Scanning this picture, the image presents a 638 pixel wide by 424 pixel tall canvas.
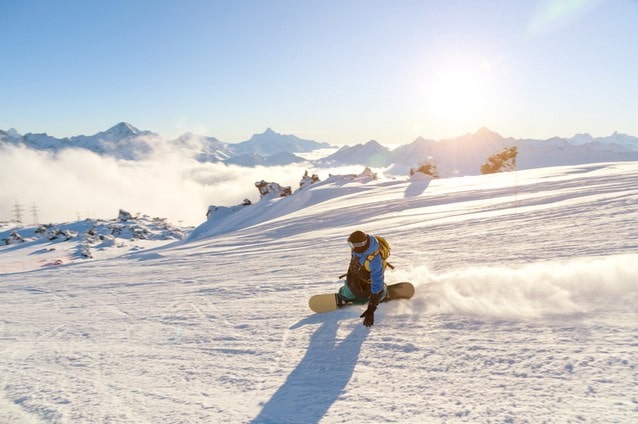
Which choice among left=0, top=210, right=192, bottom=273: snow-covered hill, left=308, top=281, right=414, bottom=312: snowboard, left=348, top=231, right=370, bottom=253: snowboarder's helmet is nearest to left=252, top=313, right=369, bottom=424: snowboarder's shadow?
left=308, top=281, right=414, bottom=312: snowboard

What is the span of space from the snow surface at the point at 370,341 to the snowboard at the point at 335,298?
0.72ft

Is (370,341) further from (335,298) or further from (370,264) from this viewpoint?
(335,298)

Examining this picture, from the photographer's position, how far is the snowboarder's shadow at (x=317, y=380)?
148 inches

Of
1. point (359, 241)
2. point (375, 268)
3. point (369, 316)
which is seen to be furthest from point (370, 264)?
point (369, 316)

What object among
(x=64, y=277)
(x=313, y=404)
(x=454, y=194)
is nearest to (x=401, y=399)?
(x=313, y=404)

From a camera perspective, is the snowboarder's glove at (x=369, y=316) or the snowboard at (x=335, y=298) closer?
the snowboarder's glove at (x=369, y=316)

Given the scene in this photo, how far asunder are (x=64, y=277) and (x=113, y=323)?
6.85 meters

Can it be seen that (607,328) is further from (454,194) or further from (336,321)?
(454,194)

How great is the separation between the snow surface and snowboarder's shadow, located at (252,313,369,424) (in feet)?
0.06

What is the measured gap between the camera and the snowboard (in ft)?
20.0

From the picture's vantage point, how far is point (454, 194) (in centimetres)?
1898

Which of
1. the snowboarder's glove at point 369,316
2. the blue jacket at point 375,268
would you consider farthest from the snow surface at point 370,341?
the blue jacket at point 375,268

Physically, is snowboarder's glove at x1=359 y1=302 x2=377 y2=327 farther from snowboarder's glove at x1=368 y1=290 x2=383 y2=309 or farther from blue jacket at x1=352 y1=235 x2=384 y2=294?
blue jacket at x1=352 y1=235 x2=384 y2=294

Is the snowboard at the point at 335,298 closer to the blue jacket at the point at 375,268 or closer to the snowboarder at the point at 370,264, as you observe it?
the snowboarder at the point at 370,264
